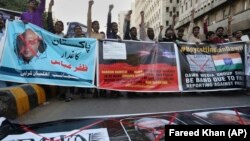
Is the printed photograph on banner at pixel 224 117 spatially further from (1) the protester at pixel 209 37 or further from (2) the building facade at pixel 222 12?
(2) the building facade at pixel 222 12

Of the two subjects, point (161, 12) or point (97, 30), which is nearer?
point (97, 30)

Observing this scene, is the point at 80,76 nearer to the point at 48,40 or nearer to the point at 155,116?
the point at 48,40

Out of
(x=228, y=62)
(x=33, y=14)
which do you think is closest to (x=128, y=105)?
(x=33, y=14)

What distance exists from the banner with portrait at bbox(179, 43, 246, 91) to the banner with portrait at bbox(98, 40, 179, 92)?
0.30 metres

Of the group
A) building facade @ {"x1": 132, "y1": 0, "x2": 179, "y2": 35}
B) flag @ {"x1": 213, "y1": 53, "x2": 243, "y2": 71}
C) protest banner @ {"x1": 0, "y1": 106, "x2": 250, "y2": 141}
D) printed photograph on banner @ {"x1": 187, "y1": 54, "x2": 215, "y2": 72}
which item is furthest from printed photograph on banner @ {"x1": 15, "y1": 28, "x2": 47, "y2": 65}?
building facade @ {"x1": 132, "y1": 0, "x2": 179, "y2": 35}

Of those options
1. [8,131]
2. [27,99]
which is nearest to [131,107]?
[27,99]

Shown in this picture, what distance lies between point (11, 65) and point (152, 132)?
446 centimetres

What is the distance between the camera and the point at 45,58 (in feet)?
27.9

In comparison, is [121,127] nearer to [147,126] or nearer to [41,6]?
[147,126]

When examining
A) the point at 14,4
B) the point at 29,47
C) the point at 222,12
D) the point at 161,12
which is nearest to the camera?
the point at 29,47

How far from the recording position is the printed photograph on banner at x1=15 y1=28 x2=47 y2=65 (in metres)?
8.25

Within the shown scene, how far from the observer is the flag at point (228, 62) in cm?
961

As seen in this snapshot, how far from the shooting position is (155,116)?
5.28 meters

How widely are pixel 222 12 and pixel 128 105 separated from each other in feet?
126
